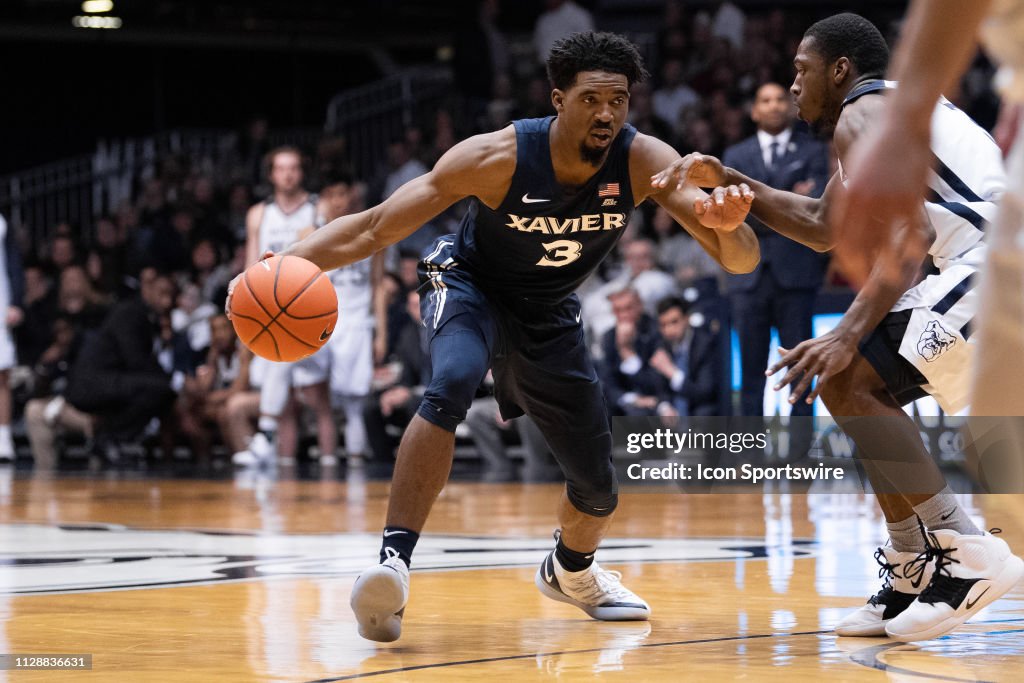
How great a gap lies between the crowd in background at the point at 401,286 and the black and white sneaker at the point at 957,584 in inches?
203

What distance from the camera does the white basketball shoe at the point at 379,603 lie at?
12.3 ft

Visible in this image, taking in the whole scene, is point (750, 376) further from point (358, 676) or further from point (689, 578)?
point (358, 676)

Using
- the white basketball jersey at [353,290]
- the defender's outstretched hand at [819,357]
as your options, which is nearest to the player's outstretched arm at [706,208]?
the defender's outstretched hand at [819,357]

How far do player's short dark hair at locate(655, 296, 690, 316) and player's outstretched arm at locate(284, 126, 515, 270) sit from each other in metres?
6.43

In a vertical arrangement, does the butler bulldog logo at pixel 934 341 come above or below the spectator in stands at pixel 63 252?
below

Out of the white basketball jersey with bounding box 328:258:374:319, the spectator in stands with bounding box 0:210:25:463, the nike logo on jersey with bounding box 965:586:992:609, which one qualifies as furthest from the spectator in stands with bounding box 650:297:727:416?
the nike logo on jersey with bounding box 965:586:992:609

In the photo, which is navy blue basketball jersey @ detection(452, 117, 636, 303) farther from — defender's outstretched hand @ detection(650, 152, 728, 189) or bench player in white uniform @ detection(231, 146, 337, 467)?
bench player in white uniform @ detection(231, 146, 337, 467)

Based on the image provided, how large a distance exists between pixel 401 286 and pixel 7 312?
3.27m

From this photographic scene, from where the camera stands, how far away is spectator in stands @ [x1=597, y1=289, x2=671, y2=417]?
1057cm

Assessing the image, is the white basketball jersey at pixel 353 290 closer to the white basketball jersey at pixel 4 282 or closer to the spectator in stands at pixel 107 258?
the white basketball jersey at pixel 4 282

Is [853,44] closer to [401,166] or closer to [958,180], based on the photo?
[958,180]

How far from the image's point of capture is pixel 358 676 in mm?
3375

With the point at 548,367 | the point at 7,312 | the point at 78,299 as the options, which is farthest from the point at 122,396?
the point at 548,367

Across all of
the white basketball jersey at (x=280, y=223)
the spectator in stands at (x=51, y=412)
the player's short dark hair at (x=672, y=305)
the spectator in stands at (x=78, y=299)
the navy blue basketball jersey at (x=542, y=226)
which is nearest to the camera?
the navy blue basketball jersey at (x=542, y=226)
